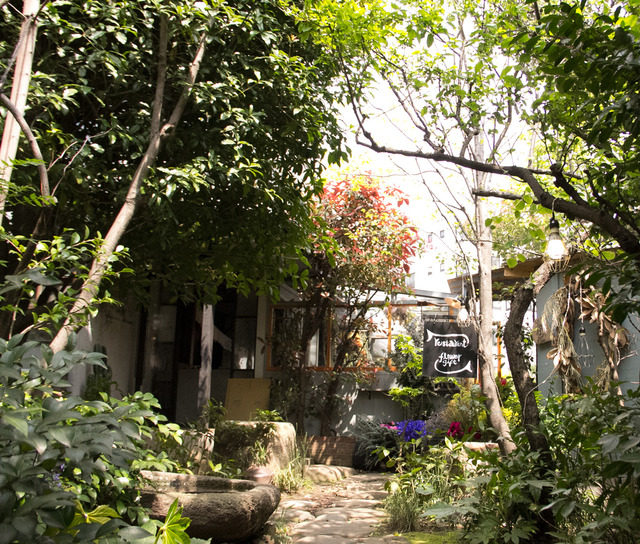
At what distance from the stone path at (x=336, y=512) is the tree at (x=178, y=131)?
2.41m

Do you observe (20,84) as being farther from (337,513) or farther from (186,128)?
(337,513)

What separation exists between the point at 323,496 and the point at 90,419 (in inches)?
257

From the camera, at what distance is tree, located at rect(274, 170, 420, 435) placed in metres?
10.3

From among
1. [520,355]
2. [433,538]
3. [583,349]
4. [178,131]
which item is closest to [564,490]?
[520,355]

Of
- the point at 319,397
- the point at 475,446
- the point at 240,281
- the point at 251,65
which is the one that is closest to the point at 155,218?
the point at 251,65

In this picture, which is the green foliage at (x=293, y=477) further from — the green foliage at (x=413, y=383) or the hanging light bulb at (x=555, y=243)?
the hanging light bulb at (x=555, y=243)

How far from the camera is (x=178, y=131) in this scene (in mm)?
5137

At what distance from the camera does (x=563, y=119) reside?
4281 mm

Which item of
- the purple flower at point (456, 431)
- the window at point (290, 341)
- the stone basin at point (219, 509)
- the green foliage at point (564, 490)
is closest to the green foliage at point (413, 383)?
the window at point (290, 341)

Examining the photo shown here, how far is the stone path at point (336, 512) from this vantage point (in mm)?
5453

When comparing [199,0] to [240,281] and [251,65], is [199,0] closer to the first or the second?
[251,65]

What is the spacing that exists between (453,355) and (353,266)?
7.83 feet

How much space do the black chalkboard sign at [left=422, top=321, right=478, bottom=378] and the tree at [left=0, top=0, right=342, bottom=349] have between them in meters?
3.34

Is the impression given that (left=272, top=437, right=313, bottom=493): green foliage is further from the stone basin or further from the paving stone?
the stone basin
